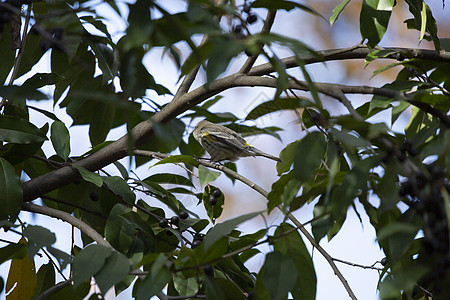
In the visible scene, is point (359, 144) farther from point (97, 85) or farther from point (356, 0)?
point (356, 0)

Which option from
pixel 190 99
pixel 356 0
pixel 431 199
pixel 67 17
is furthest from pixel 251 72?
pixel 356 0

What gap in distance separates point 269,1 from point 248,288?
1113 millimetres

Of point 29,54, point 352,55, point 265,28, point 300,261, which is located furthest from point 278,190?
point 29,54

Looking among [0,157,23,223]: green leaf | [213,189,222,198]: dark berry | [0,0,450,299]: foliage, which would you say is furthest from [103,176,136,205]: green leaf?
[213,189,222,198]: dark berry

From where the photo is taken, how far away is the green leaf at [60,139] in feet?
7.93

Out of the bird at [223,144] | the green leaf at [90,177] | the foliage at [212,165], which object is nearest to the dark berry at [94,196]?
the foliage at [212,165]

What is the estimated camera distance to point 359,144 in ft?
4.33

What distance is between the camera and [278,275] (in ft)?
4.84

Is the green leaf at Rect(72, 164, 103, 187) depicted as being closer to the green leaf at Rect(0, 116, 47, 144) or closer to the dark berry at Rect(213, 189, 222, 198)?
the green leaf at Rect(0, 116, 47, 144)

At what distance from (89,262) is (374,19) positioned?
4.27ft

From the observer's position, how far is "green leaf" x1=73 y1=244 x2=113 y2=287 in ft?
4.96

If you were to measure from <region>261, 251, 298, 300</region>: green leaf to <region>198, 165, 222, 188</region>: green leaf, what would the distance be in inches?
31.6

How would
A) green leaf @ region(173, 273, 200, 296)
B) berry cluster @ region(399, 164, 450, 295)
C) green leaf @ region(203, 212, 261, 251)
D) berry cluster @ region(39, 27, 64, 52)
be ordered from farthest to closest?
1. green leaf @ region(173, 273, 200, 296)
2. green leaf @ region(203, 212, 261, 251)
3. berry cluster @ region(39, 27, 64, 52)
4. berry cluster @ region(399, 164, 450, 295)

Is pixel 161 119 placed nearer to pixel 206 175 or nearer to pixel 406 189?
pixel 206 175
